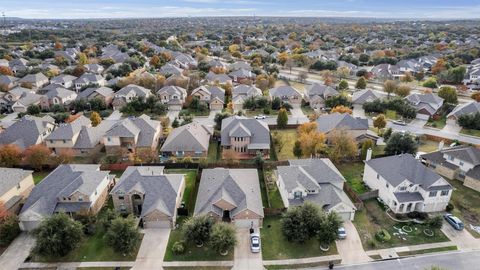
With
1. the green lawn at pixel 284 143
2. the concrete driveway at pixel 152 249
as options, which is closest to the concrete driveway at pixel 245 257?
the concrete driveway at pixel 152 249

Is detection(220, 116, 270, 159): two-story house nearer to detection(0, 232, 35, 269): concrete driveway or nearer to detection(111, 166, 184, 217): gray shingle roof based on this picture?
detection(111, 166, 184, 217): gray shingle roof

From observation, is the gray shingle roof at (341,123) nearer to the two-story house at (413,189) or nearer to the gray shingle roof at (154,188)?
the two-story house at (413,189)

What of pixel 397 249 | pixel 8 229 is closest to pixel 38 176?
pixel 8 229

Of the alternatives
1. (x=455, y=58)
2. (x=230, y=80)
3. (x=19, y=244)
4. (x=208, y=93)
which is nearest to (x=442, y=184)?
(x=19, y=244)

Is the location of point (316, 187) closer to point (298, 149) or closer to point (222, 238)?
point (298, 149)

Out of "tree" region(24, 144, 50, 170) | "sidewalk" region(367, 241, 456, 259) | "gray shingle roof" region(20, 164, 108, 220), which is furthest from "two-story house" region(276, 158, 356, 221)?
"tree" region(24, 144, 50, 170)

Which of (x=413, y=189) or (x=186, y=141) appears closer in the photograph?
(x=413, y=189)
